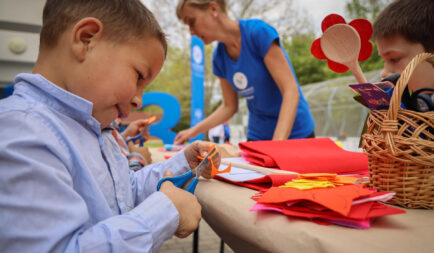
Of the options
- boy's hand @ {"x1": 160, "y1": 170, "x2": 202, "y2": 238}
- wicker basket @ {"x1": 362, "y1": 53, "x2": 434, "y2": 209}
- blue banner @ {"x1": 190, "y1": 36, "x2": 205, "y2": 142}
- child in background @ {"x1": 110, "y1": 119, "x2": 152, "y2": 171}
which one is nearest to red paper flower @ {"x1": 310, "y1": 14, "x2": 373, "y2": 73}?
wicker basket @ {"x1": 362, "y1": 53, "x2": 434, "y2": 209}

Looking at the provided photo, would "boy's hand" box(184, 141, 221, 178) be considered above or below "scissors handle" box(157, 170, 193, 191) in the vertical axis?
below

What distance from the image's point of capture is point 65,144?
1.73 ft

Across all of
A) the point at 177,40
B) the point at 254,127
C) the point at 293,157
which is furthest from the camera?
the point at 177,40

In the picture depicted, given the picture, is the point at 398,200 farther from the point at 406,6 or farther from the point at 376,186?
the point at 406,6

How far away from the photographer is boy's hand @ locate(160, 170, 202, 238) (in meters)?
0.58

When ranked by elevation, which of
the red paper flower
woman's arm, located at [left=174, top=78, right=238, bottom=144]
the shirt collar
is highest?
the red paper flower

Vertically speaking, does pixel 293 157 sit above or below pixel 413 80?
below

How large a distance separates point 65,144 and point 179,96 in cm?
1418

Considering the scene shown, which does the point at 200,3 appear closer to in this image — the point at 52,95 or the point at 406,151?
the point at 52,95

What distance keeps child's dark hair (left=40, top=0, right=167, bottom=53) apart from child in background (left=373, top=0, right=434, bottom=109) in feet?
→ 2.30

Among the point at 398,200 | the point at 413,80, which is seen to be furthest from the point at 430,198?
the point at 413,80

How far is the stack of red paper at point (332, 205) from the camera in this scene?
42 centimetres

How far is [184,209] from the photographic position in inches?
23.5

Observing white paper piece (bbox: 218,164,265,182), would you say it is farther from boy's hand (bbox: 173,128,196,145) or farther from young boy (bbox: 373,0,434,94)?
boy's hand (bbox: 173,128,196,145)
